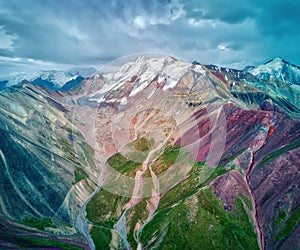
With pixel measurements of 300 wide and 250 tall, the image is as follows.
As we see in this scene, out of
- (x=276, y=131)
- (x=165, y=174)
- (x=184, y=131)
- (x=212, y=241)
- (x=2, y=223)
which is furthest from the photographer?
(x=184, y=131)

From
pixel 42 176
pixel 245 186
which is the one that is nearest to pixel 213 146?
pixel 245 186

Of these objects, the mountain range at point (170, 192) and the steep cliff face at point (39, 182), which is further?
the steep cliff face at point (39, 182)

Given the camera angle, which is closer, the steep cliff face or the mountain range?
the mountain range

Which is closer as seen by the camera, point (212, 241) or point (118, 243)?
point (212, 241)

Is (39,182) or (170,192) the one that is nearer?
(170,192)

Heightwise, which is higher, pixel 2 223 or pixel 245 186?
pixel 245 186

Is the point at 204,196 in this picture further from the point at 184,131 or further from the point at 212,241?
the point at 184,131

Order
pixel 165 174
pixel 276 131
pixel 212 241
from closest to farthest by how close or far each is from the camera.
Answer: pixel 212 241, pixel 276 131, pixel 165 174

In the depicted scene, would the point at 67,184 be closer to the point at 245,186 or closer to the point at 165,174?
the point at 165,174

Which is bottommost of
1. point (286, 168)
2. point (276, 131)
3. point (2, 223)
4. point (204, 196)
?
point (2, 223)

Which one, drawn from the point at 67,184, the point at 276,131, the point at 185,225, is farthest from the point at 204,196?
the point at 67,184
